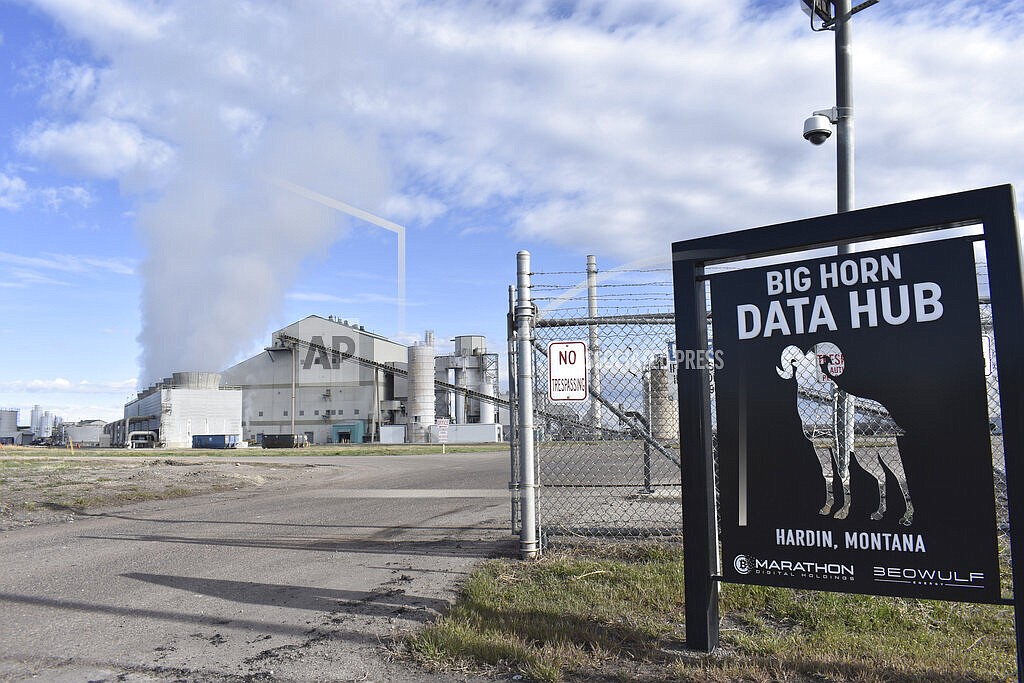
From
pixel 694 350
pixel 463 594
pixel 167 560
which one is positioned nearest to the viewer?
pixel 694 350

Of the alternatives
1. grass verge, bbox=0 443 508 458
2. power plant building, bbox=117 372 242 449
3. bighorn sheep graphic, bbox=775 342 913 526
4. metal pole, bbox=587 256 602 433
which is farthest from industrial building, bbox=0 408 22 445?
bighorn sheep graphic, bbox=775 342 913 526

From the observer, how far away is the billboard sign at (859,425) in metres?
3.68

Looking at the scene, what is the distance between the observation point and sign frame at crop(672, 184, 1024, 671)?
138 inches

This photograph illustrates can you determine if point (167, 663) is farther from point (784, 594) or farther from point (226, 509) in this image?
point (226, 509)

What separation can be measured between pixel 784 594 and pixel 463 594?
96.6 inches

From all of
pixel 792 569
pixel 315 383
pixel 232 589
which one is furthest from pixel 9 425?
pixel 792 569

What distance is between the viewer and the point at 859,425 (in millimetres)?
4617

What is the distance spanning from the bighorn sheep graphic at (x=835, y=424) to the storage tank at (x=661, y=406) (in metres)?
3.20

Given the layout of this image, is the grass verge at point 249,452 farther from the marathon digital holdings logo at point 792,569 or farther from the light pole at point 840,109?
the marathon digital holdings logo at point 792,569

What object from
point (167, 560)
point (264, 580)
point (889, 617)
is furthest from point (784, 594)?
point (167, 560)

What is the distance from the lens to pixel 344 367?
81.6 m

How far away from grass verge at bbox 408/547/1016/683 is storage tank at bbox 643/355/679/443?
2456 mm

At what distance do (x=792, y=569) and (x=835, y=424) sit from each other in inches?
33.8

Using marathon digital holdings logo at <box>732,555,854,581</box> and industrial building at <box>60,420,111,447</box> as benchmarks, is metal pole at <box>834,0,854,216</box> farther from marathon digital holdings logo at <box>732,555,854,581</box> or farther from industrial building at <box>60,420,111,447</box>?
industrial building at <box>60,420,111,447</box>
